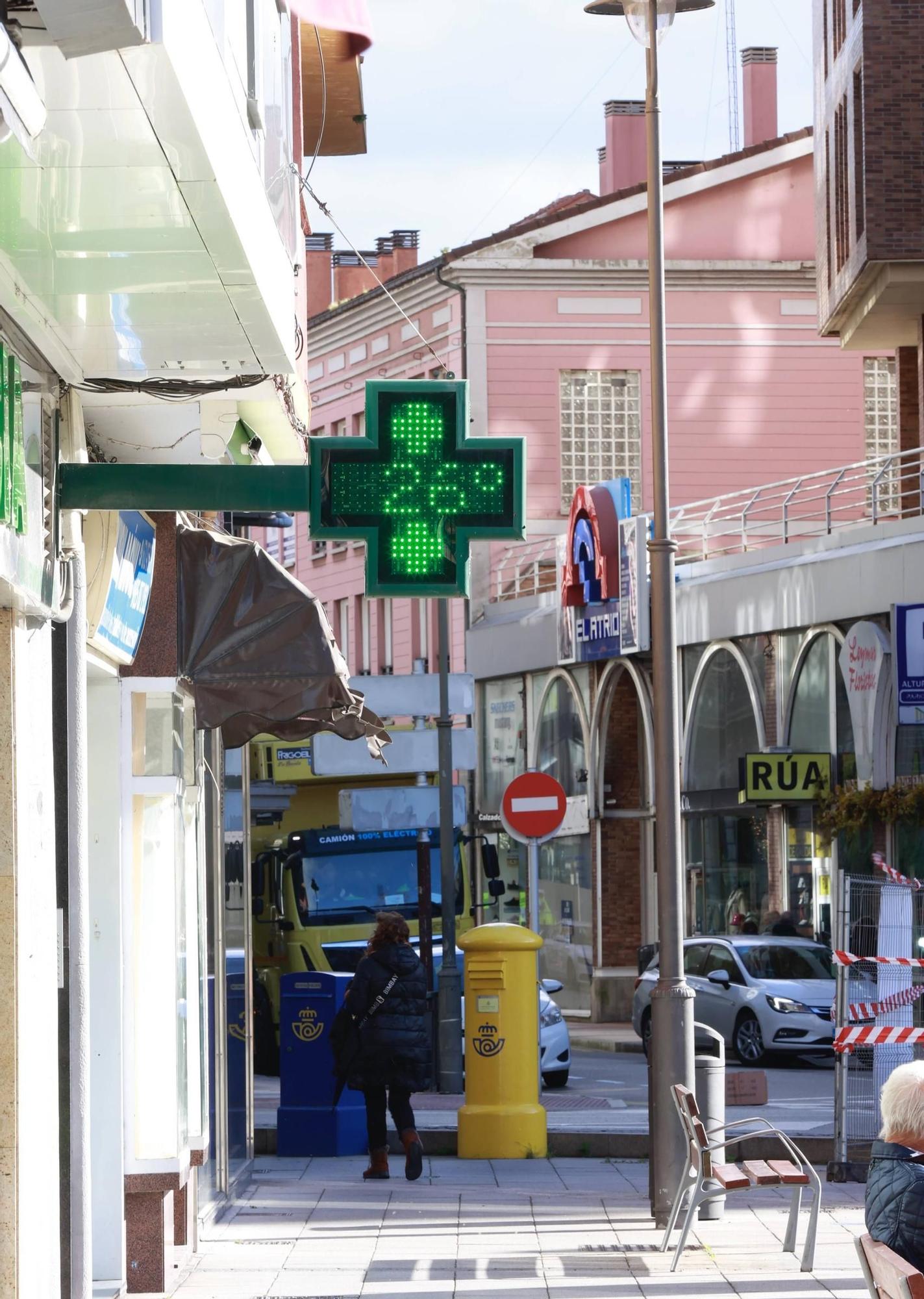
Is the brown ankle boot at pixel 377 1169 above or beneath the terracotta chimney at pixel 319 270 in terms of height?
beneath

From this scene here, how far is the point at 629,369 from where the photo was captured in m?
42.8

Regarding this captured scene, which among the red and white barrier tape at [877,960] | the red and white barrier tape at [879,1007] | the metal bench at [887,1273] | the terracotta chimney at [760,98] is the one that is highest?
the terracotta chimney at [760,98]

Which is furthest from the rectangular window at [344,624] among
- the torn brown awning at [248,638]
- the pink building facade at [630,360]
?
the torn brown awning at [248,638]

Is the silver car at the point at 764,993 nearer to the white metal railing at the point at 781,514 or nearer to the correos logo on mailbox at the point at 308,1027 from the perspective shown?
the white metal railing at the point at 781,514

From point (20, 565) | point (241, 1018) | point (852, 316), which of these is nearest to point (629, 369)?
point (852, 316)

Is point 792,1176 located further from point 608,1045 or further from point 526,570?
point 526,570

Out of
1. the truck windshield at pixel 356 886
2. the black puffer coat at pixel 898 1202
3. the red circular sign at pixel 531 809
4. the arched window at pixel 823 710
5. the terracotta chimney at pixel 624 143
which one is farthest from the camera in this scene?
the terracotta chimney at pixel 624 143

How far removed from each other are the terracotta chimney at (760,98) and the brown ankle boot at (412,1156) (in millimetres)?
35377

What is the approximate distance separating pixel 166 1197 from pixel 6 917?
146 inches

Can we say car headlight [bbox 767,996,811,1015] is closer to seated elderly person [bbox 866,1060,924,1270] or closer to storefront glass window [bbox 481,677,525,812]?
storefront glass window [bbox 481,677,525,812]

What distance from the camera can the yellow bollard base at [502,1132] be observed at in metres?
15.6

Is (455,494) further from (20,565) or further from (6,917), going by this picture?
(6,917)

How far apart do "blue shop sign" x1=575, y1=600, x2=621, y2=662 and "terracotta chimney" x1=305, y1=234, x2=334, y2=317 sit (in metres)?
21.6

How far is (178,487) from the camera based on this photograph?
8148 mm
